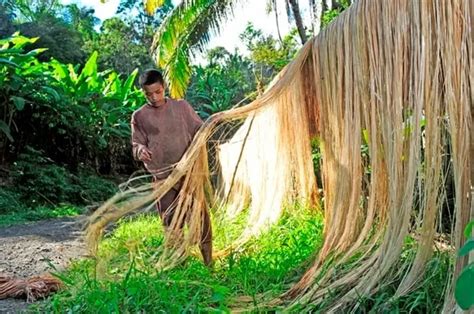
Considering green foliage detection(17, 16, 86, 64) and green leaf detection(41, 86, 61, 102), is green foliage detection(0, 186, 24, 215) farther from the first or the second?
green foliage detection(17, 16, 86, 64)

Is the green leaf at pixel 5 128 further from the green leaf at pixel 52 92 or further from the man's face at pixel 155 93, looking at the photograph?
the man's face at pixel 155 93

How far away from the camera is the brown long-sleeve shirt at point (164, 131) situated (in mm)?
4172

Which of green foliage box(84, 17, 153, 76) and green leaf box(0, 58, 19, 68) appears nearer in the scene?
green leaf box(0, 58, 19, 68)

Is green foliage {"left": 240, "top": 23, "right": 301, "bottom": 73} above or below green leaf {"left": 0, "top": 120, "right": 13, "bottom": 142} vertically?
above

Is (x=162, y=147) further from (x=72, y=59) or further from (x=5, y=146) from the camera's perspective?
(x=72, y=59)

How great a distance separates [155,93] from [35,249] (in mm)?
2702

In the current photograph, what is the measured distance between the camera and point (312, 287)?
3238mm

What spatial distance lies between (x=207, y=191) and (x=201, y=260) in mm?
463

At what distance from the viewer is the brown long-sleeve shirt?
13.7 feet

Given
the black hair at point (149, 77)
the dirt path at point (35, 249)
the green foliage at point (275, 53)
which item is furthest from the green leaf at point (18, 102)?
the black hair at point (149, 77)

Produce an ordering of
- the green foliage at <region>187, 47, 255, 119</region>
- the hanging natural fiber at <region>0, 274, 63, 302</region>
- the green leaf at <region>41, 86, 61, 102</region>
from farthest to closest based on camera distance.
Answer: the green foliage at <region>187, 47, 255, 119</region>
the green leaf at <region>41, 86, 61, 102</region>
the hanging natural fiber at <region>0, 274, 63, 302</region>

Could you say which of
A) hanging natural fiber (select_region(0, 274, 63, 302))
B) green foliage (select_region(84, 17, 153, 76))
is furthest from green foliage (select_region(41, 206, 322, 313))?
green foliage (select_region(84, 17, 153, 76))

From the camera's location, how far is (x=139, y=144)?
4262mm

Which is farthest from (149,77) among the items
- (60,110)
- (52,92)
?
(60,110)
